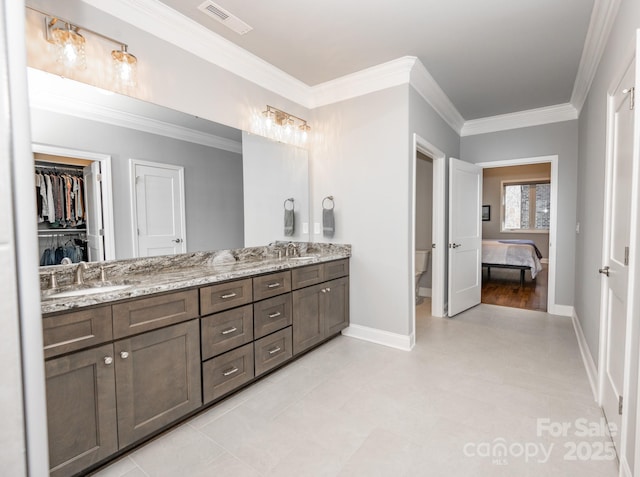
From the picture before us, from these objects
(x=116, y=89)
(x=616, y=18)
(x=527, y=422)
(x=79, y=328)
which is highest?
(x=616, y=18)

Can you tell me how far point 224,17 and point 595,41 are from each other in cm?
271

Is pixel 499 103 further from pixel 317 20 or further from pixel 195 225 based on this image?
pixel 195 225

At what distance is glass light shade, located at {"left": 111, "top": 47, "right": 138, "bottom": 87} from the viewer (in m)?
1.92

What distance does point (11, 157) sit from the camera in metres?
0.42

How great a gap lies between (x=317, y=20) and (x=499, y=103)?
8.70ft

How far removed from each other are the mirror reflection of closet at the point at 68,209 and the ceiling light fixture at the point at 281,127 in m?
1.38

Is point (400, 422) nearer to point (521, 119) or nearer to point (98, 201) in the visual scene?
point (98, 201)

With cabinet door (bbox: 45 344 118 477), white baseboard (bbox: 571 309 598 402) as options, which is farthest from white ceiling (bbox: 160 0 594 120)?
white baseboard (bbox: 571 309 598 402)

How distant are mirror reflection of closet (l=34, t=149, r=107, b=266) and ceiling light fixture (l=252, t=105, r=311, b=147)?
4.52 ft

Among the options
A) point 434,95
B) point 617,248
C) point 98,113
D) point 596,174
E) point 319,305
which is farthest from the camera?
point 434,95

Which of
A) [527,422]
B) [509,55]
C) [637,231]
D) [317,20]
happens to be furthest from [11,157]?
[509,55]

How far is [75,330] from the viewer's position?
56.5 inches

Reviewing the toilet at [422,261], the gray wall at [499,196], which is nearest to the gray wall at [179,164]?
the toilet at [422,261]

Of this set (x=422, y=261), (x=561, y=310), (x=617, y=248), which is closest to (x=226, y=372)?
(x=617, y=248)
